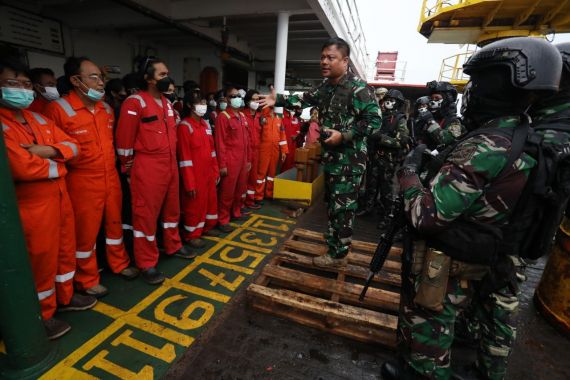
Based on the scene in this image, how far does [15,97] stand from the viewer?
183 cm

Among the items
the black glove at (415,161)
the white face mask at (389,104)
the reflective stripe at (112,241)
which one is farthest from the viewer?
the white face mask at (389,104)

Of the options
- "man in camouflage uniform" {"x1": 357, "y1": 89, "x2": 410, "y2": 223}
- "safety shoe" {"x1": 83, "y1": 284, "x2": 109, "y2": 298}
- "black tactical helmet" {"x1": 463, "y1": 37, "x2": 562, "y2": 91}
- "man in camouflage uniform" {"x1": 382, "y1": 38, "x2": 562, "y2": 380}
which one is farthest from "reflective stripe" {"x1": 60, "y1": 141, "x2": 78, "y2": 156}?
"man in camouflage uniform" {"x1": 357, "y1": 89, "x2": 410, "y2": 223}

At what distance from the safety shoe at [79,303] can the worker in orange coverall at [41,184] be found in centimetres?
15

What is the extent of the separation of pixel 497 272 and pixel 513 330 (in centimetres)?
57

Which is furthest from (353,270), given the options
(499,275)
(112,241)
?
(112,241)

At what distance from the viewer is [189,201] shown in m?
3.46

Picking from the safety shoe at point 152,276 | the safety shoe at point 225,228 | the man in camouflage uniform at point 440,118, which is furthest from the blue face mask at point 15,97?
the man in camouflage uniform at point 440,118

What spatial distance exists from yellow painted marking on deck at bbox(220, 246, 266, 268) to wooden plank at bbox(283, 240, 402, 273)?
36 centimetres

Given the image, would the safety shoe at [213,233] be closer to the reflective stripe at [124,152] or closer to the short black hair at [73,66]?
the reflective stripe at [124,152]

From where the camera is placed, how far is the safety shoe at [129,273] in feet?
9.26

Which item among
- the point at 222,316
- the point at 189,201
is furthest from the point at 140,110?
the point at 222,316

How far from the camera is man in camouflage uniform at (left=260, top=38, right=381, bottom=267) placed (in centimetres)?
261

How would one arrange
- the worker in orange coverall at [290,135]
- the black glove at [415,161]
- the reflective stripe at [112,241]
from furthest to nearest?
the worker in orange coverall at [290,135] < the reflective stripe at [112,241] < the black glove at [415,161]

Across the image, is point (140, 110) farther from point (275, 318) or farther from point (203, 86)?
point (203, 86)
